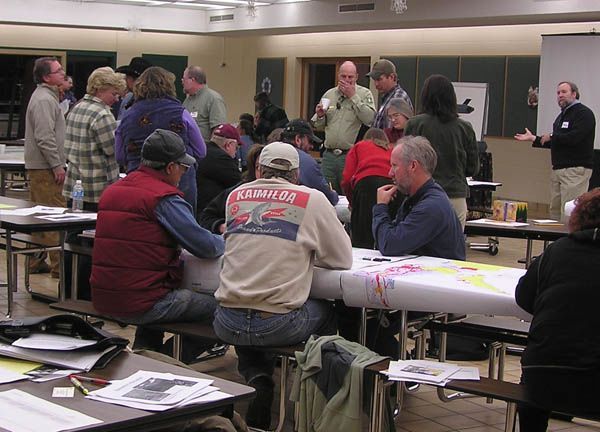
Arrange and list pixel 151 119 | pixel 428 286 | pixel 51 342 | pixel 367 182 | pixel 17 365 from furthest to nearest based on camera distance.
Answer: pixel 151 119 < pixel 367 182 < pixel 428 286 < pixel 51 342 < pixel 17 365

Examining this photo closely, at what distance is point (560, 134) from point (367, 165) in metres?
5.08

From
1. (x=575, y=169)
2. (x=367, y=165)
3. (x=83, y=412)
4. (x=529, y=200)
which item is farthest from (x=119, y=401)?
(x=529, y=200)

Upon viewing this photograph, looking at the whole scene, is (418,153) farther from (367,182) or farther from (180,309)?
(180,309)

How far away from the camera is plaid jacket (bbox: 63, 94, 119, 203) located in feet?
22.4

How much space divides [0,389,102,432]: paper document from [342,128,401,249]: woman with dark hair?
11.8 feet

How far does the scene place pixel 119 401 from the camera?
2627 millimetres

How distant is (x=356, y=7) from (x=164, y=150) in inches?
431

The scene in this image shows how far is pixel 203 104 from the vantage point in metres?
8.55

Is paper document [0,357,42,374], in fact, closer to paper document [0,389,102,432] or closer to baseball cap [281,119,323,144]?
paper document [0,389,102,432]

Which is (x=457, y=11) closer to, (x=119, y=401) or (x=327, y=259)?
(x=327, y=259)

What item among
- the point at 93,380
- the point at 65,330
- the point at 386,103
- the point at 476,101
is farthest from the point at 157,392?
the point at 476,101

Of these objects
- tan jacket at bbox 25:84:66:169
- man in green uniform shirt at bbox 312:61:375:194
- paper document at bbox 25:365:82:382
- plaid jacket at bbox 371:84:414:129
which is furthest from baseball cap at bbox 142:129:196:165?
man in green uniform shirt at bbox 312:61:375:194

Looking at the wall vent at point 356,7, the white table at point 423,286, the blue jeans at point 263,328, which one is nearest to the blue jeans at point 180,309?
the blue jeans at point 263,328

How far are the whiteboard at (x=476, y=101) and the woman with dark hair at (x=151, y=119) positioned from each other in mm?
8402
